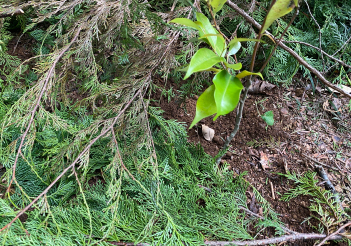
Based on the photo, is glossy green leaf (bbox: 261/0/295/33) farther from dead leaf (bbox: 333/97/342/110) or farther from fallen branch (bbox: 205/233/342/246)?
dead leaf (bbox: 333/97/342/110)

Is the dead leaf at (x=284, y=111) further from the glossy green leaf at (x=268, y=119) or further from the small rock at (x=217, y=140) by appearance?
the small rock at (x=217, y=140)

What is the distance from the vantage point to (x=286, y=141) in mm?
1806

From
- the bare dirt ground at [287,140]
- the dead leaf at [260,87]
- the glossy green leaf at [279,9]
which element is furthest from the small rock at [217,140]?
the glossy green leaf at [279,9]

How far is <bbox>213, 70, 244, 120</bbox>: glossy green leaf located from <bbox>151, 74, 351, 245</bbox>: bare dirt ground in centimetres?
89

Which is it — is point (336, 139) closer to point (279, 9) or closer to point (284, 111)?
point (284, 111)

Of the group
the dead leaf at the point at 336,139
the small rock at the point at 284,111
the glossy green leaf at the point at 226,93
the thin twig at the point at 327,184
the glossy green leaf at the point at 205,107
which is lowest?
the thin twig at the point at 327,184

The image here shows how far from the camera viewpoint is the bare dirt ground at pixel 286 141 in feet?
5.07

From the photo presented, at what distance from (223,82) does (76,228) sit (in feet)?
3.19

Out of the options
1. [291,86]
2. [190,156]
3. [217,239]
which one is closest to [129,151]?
[190,156]

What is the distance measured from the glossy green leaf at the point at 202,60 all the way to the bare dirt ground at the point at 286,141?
3.05ft

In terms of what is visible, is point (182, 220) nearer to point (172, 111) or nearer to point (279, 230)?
point (279, 230)

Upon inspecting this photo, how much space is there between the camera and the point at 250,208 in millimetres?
1473

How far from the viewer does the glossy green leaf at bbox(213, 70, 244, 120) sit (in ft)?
2.33

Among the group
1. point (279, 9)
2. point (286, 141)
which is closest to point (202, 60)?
point (279, 9)
